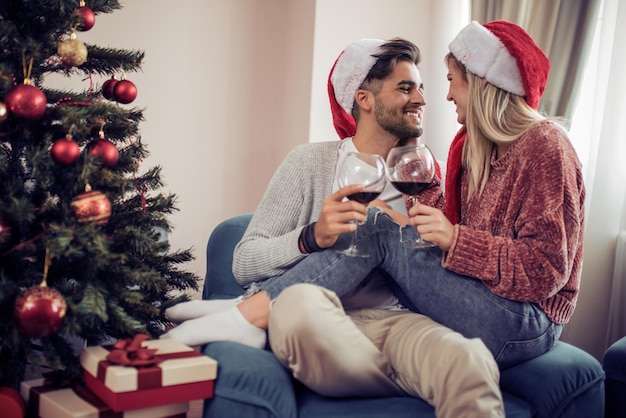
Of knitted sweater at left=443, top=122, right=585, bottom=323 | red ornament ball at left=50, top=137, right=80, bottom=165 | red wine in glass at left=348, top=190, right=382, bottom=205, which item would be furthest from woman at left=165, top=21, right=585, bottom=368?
red ornament ball at left=50, top=137, right=80, bottom=165

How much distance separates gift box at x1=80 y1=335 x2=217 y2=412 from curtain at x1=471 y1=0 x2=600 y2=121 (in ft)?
6.35

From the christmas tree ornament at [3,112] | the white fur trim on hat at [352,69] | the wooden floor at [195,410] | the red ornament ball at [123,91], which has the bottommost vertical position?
the wooden floor at [195,410]

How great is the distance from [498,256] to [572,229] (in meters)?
0.19

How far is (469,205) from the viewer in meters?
1.79

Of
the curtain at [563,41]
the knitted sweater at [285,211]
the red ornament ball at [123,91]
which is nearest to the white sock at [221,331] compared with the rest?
the knitted sweater at [285,211]

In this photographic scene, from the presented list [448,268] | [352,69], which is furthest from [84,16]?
[448,268]

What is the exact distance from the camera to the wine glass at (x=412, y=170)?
5.08 ft

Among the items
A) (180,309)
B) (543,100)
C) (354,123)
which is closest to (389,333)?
(180,309)

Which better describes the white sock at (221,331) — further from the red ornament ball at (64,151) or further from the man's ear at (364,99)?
the man's ear at (364,99)

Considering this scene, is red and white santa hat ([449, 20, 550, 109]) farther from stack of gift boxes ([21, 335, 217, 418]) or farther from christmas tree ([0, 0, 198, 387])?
stack of gift boxes ([21, 335, 217, 418])

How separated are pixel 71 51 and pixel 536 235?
122cm

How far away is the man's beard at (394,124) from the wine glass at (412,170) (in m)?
0.64

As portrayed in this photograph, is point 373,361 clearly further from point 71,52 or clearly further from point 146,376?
point 71,52

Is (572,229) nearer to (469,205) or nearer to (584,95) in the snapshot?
(469,205)
